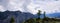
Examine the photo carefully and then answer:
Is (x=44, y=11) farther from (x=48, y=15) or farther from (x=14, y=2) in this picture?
(x=14, y=2)

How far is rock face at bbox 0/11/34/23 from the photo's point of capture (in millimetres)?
1862

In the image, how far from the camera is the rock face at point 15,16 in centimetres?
186

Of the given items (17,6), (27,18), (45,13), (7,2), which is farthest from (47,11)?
(7,2)

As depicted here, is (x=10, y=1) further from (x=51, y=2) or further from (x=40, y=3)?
(x=51, y=2)

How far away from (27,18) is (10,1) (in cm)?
35

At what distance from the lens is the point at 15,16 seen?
74.6 inches

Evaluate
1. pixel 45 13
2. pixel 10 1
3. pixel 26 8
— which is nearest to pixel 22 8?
pixel 26 8

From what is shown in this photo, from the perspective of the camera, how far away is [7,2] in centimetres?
191

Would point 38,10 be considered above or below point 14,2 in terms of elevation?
below

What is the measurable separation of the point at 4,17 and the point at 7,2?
0.22 m

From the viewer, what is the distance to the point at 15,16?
190 centimetres

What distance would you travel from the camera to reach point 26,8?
1.88 metres

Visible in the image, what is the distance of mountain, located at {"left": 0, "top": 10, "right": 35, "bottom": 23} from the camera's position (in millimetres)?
1862

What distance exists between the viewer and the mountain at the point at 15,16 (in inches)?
73.3
